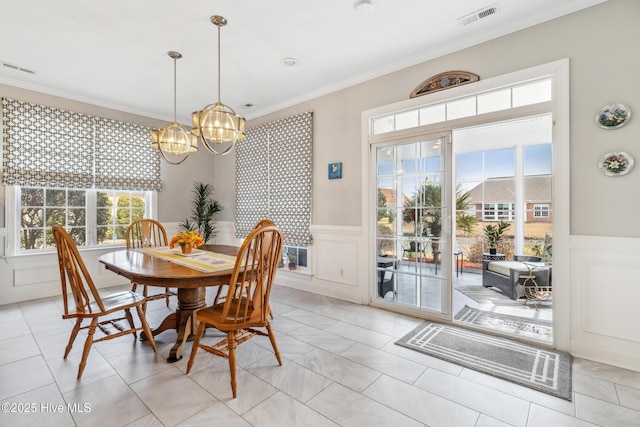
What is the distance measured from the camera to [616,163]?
236 centimetres

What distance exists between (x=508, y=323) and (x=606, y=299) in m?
1.11

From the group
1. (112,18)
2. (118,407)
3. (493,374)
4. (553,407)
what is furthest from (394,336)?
(112,18)

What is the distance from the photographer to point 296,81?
402 centimetres

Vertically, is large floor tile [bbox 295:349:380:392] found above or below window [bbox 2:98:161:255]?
below

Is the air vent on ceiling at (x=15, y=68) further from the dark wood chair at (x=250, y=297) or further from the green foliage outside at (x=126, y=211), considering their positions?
the dark wood chair at (x=250, y=297)

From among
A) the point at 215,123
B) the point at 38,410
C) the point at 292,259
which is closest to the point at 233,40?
the point at 215,123

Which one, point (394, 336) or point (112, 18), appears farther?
point (394, 336)

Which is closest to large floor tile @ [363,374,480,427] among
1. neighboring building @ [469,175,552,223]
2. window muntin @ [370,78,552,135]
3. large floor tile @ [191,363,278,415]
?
large floor tile @ [191,363,278,415]

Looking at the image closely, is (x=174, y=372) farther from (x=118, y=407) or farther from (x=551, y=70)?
(x=551, y=70)

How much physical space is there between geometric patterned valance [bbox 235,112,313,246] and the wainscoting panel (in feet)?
9.93

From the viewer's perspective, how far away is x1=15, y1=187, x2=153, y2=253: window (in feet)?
13.5

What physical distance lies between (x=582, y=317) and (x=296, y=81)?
12.7ft

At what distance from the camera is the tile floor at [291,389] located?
1781 millimetres

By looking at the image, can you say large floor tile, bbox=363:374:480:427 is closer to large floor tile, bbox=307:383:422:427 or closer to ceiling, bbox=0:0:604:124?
large floor tile, bbox=307:383:422:427
